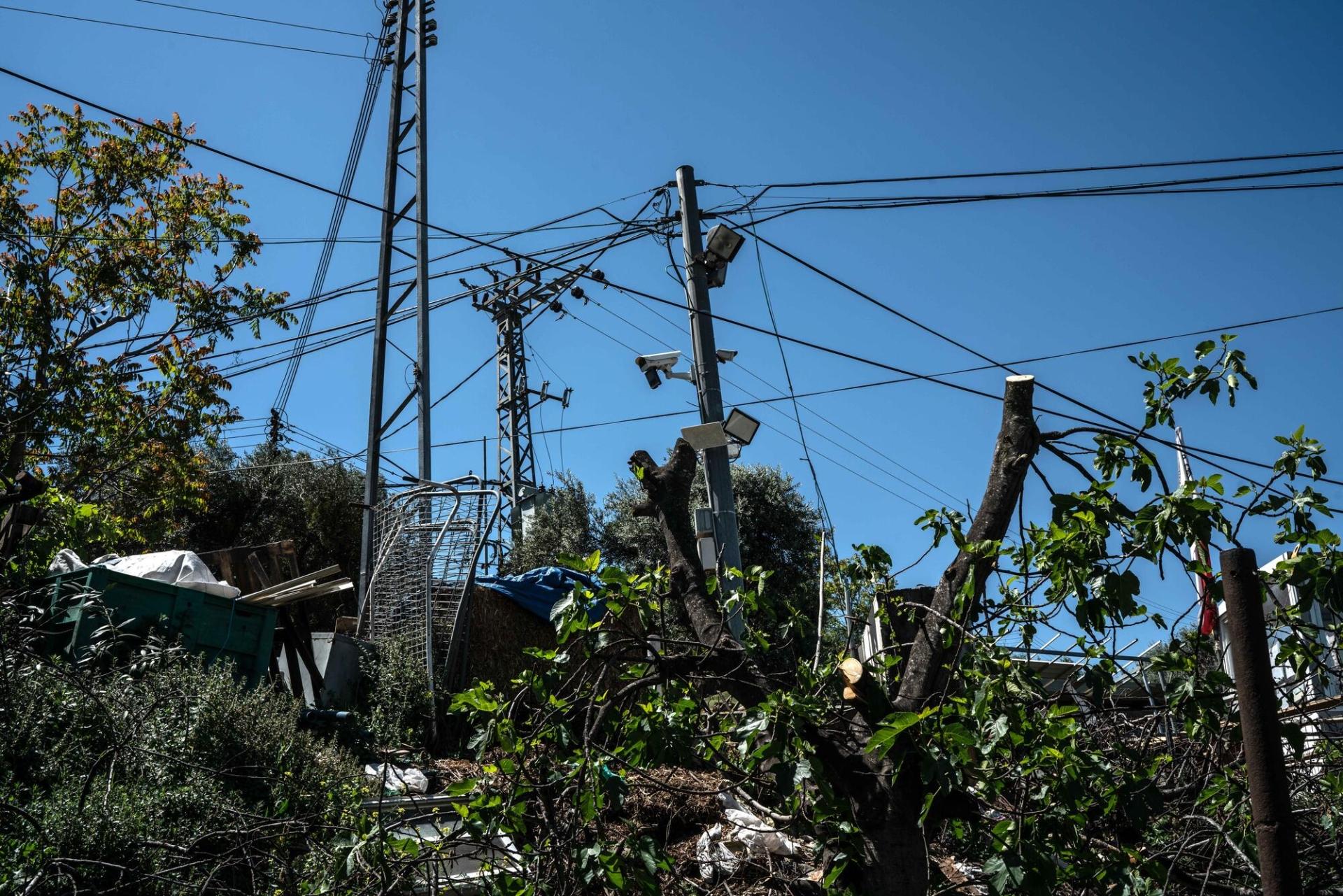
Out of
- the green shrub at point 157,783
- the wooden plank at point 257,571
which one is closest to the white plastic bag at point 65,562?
the green shrub at point 157,783

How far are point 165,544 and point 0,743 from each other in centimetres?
1458

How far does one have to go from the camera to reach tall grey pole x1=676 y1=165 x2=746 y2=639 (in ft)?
31.6

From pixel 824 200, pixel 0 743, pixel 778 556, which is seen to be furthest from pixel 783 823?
pixel 778 556

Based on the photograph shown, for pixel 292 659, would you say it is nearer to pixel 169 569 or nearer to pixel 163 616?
pixel 169 569

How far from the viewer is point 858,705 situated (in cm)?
389

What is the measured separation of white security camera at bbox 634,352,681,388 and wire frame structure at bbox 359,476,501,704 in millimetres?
2012

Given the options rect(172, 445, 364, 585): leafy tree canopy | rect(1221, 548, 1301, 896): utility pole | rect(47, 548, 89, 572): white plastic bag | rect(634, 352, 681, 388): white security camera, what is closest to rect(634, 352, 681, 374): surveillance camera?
rect(634, 352, 681, 388): white security camera

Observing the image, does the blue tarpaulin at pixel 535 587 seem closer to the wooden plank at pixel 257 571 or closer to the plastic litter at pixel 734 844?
the wooden plank at pixel 257 571

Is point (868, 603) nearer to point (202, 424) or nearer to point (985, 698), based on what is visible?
point (985, 698)

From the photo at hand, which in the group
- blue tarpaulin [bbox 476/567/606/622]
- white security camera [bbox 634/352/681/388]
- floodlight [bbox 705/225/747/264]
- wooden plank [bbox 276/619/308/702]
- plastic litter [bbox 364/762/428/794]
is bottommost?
plastic litter [bbox 364/762/428/794]

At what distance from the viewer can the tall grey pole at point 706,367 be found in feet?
31.6

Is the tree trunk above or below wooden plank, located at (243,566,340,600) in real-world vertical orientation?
below

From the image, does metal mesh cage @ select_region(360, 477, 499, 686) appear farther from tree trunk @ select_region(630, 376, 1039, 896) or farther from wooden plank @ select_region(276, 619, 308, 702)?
tree trunk @ select_region(630, 376, 1039, 896)

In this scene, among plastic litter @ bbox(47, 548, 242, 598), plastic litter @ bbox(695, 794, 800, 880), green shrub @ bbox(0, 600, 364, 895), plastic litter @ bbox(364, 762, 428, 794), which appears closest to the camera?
green shrub @ bbox(0, 600, 364, 895)
